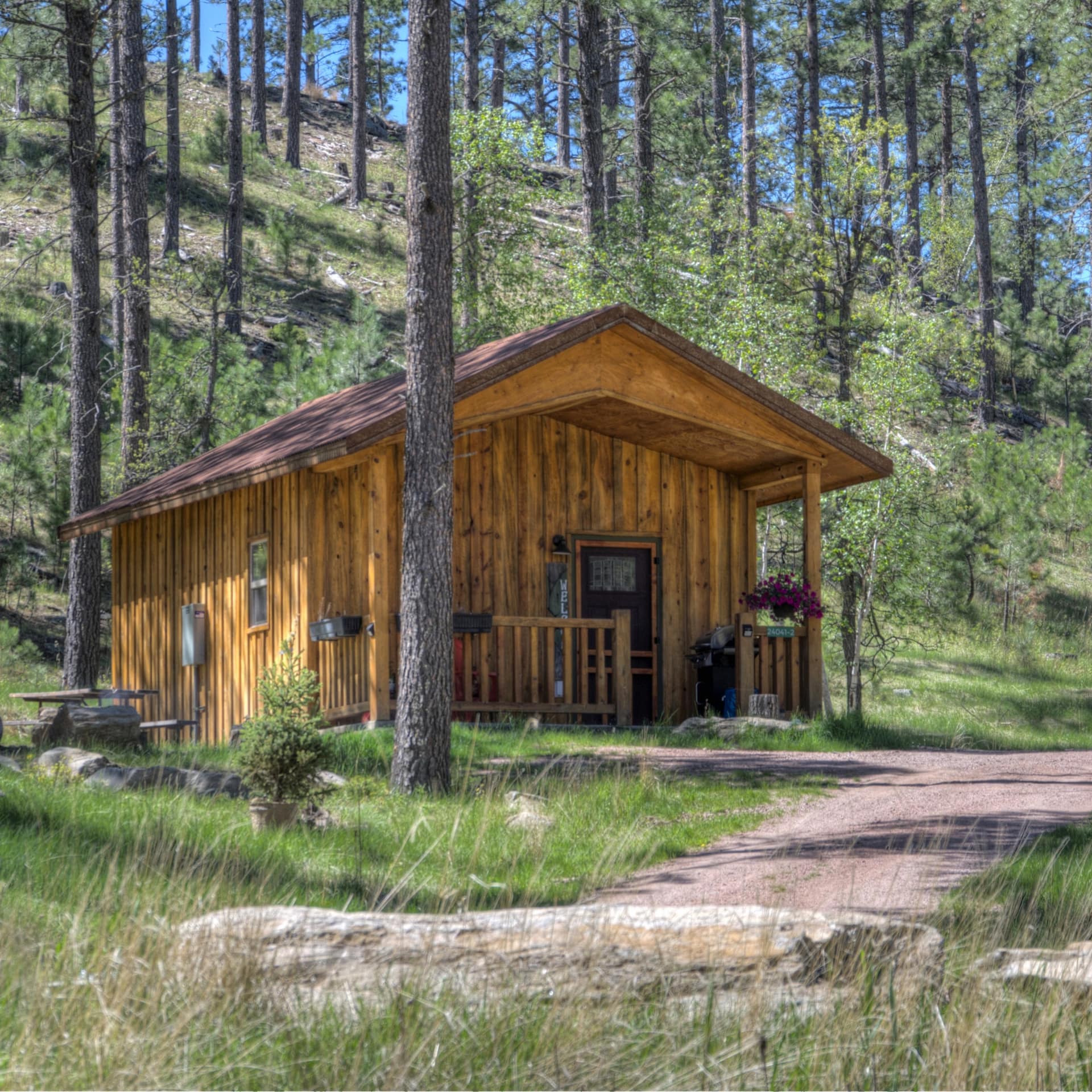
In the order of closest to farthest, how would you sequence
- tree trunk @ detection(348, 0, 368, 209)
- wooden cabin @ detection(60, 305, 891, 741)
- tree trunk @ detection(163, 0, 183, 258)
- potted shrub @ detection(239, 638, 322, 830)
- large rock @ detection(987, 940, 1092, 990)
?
large rock @ detection(987, 940, 1092, 990) → potted shrub @ detection(239, 638, 322, 830) → wooden cabin @ detection(60, 305, 891, 741) → tree trunk @ detection(163, 0, 183, 258) → tree trunk @ detection(348, 0, 368, 209)

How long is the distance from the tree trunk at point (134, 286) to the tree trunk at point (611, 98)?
408 inches

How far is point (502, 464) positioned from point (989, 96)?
35539 millimetres

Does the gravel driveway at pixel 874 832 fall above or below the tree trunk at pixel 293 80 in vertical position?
below

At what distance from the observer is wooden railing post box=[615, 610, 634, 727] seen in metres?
14.1

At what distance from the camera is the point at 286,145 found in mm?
47281

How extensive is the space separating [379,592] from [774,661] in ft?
16.9

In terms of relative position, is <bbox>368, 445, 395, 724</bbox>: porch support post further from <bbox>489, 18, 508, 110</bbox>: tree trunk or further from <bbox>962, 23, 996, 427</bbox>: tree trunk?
<bbox>489, 18, 508, 110</bbox>: tree trunk

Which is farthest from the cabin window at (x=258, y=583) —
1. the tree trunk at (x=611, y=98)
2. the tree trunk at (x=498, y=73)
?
the tree trunk at (x=498, y=73)

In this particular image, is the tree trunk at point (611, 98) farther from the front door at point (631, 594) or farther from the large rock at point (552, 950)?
the large rock at point (552, 950)

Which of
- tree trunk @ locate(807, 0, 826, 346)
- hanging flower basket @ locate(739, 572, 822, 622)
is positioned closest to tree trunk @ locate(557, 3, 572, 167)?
tree trunk @ locate(807, 0, 826, 346)

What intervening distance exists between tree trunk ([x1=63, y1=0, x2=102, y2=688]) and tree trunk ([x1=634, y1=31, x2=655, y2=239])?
983 centimetres

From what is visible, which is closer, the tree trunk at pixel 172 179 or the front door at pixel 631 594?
the front door at pixel 631 594

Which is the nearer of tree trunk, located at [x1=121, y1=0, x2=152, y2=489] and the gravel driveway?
the gravel driveway

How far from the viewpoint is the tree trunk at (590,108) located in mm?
24000
